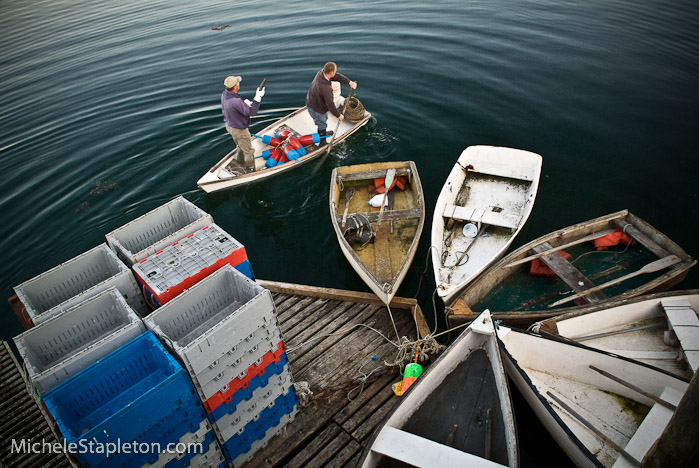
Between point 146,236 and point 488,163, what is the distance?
8.54m

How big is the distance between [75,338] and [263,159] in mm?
8451

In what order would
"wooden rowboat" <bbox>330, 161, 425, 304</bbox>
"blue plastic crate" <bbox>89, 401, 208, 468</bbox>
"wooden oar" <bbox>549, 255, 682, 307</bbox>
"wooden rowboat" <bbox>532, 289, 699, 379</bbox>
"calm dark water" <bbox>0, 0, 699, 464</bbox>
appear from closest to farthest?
"blue plastic crate" <bbox>89, 401, 208, 468</bbox>
"wooden rowboat" <bbox>532, 289, 699, 379</bbox>
"wooden oar" <bbox>549, 255, 682, 307</bbox>
"wooden rowboat" <bbox>330, 161, 425, 304</bbox>
"calm dark water" <bbox>0, 0, 699, 464</bbox>

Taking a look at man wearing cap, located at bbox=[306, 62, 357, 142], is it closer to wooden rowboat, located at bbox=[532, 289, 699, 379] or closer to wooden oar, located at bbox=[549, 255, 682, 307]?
wooden oar, located at bbox=[549, 255, 682, 307]

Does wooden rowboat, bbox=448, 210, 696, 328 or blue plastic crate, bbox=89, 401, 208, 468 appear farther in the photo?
wooden rowboat, bbox=448, 210, 696, 328

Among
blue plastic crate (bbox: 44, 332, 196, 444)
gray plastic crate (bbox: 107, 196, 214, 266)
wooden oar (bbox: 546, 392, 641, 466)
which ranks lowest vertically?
wooden oar (bbox: 546, 392, 641, 466)

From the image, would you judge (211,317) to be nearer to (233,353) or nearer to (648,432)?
(233,353)

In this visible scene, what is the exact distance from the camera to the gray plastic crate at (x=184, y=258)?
564 cm

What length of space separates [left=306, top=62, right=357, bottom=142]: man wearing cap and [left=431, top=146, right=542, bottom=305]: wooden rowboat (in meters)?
4.37

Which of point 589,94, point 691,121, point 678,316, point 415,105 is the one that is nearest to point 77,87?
point 415,105

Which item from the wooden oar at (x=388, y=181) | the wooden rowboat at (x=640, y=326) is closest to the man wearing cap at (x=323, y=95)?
the wooden oar at (x=388, y=181)

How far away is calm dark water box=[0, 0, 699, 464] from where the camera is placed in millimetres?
11461

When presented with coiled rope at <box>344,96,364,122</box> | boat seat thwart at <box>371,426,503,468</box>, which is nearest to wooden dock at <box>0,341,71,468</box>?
boat seat thwart at <box>371,426,503,468</box>

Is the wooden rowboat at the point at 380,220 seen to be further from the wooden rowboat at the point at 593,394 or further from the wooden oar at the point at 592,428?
the wooden oar at the point at 592,428

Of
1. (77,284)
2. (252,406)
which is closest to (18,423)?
(77,284)
